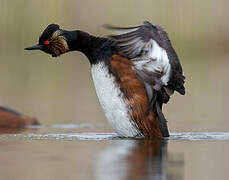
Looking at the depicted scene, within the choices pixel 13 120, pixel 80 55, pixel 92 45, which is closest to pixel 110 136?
pixel 92 45

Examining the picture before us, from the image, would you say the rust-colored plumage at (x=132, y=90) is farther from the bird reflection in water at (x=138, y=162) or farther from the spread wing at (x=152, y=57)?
the bird reflection in water at (x=138, y=162)

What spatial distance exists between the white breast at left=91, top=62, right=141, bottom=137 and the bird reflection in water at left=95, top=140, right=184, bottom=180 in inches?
11.9

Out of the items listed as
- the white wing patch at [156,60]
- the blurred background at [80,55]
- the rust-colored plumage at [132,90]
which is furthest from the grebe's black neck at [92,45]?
the blurred background at [80,55]

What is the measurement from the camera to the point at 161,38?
34.2 feet

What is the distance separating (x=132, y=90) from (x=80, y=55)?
23170 mm

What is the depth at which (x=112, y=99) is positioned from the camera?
34.2 feet

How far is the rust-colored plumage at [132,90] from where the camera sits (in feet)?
34.7

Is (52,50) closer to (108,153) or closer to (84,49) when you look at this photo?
(84,49)

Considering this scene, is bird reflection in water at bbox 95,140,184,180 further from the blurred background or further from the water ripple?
the blurred background

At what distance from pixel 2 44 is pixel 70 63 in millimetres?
2958

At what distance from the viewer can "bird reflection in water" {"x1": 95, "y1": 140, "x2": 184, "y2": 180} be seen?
750 cm

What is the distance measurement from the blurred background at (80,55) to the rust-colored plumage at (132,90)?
18.5ft

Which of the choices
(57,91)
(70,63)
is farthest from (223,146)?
(70,63)

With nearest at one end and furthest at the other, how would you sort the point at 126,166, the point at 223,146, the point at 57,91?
the point at 126,166
the point at 223,146
the point at 57,91
